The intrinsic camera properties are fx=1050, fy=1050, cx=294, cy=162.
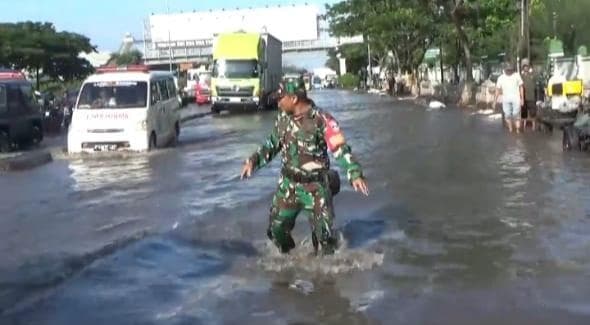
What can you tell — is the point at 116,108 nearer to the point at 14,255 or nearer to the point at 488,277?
the point at 14,255

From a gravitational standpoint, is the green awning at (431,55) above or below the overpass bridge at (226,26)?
below

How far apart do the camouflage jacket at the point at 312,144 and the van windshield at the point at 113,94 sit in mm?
14747

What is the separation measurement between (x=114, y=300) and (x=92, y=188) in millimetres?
8841

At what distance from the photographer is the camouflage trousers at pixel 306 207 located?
869 centimetres

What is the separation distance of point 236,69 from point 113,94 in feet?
75.8

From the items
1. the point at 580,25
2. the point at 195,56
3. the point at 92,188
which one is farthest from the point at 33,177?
the point at 195,56

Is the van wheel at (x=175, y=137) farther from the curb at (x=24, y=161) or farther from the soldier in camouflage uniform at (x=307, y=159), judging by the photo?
the soldier in camouflage uniform at (x=307, y=159)

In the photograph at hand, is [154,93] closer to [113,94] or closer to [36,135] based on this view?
[113,94]

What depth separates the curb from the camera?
21547 millimetres

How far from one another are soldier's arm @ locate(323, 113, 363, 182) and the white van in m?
14.5

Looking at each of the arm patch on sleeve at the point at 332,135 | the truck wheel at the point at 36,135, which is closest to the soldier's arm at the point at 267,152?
the arm patch on sleeve at the point at 332,135

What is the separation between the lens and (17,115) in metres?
27.2

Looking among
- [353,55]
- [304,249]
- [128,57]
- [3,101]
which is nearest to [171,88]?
[3,101]

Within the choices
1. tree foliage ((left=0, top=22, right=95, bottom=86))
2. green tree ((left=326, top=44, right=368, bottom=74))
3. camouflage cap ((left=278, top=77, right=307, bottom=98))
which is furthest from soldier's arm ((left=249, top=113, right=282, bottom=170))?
green tree ((left=326, top=44, right=368, bottom=74))
